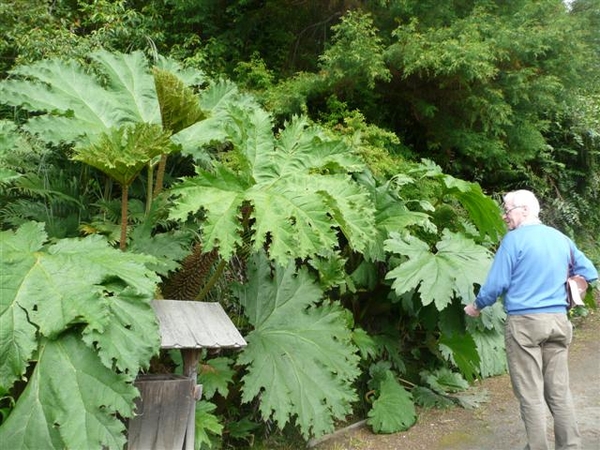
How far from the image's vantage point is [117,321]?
275 centimetres

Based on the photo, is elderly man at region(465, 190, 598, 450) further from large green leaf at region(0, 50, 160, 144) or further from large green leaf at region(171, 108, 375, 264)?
large green leaf at region(0, 50, 160, 144)

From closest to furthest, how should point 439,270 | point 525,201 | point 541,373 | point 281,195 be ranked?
point 281,195 → point 541,373 → point 525,201 → point 439,270

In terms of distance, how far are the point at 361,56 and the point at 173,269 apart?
361 cm

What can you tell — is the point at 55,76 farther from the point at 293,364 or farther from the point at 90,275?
the point at 293,364

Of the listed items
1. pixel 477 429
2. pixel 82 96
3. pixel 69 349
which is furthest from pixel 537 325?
pixel 82 96

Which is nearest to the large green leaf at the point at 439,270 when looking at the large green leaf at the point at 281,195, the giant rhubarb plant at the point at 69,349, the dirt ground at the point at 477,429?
the large green leaf at the point at 281,195

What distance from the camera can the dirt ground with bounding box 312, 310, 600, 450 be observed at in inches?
178

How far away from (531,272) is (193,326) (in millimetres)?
2140

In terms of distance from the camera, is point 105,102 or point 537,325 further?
point 105,102

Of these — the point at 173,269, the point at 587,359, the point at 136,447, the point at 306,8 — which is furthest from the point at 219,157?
the point at 587,359

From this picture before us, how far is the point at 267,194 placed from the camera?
3.51m

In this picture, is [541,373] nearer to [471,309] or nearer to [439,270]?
[471,309]

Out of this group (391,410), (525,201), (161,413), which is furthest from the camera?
(391,410)

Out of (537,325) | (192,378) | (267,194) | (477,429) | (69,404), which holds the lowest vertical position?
(477,429)
